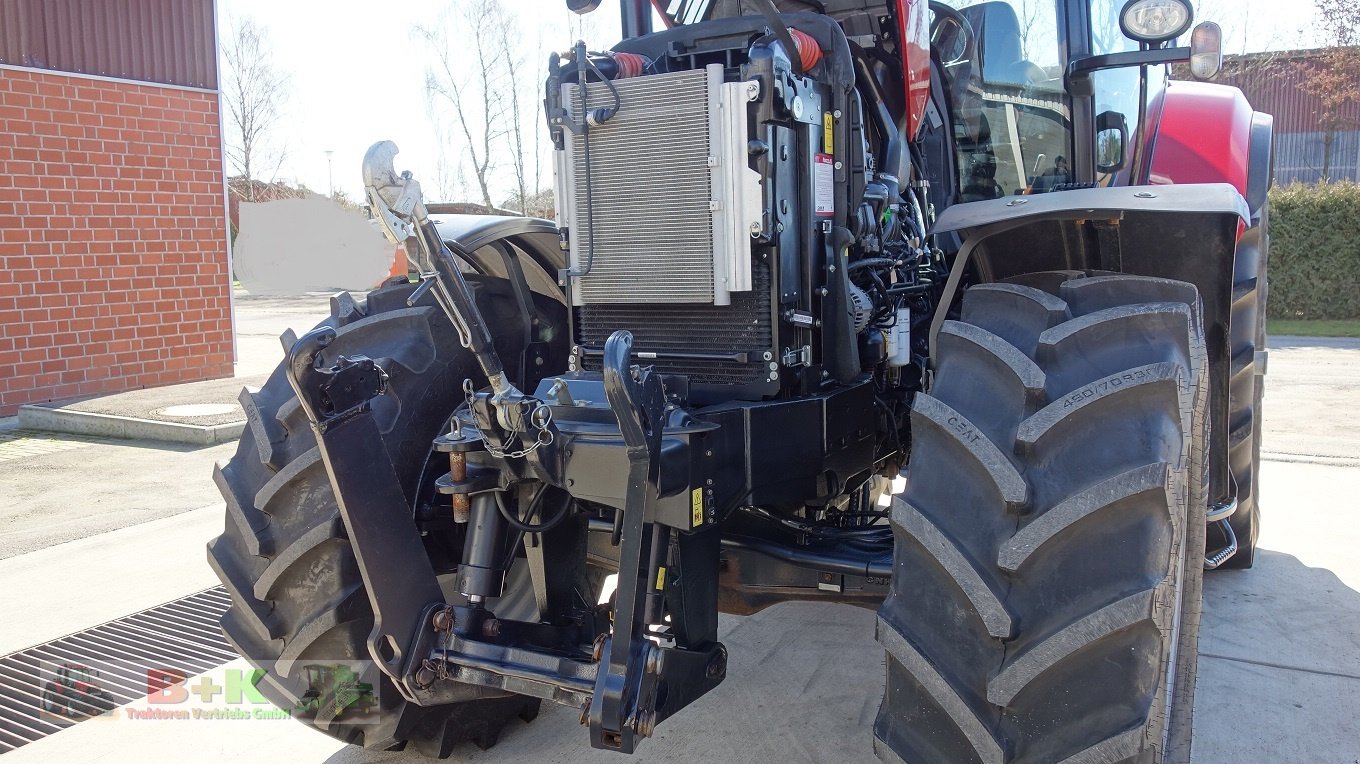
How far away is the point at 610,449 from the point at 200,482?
5705mm

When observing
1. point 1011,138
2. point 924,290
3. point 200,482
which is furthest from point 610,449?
point 200,482

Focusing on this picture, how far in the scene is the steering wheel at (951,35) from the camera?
390 cm

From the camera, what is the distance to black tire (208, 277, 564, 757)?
2695 mm

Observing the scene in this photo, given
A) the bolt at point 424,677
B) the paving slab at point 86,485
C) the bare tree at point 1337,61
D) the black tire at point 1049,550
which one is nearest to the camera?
the black tire at point 1049,550

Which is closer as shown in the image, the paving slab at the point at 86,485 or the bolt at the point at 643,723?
the bolt at the point at 643,723

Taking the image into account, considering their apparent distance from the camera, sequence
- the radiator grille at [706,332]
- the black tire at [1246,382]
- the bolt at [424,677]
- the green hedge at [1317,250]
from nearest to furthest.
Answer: the bolt at [424,677] → the radiator grille at [706,332] → the black tire at [1246,382] → the green hedge at [1317,250]

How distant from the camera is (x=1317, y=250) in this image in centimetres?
1551

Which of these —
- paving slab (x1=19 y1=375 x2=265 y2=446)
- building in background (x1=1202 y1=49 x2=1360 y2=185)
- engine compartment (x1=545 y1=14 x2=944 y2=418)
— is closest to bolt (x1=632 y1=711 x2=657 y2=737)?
engine compartment (x1=545 y1=14 x2=944 y2=418)

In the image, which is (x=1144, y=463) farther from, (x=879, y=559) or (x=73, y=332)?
(x=73, y=332)

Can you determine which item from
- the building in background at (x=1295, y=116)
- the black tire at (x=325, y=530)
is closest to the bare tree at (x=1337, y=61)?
the building in background at (x=1295, y=116)

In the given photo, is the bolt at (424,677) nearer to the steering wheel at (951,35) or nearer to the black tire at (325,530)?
the black tire at (325,530)

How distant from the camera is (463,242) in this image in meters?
3.15

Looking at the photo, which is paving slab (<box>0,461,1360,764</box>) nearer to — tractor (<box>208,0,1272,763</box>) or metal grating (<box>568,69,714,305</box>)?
tractor (<box>208,0,1272,763</box>)

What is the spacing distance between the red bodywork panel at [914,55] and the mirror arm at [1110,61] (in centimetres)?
66
